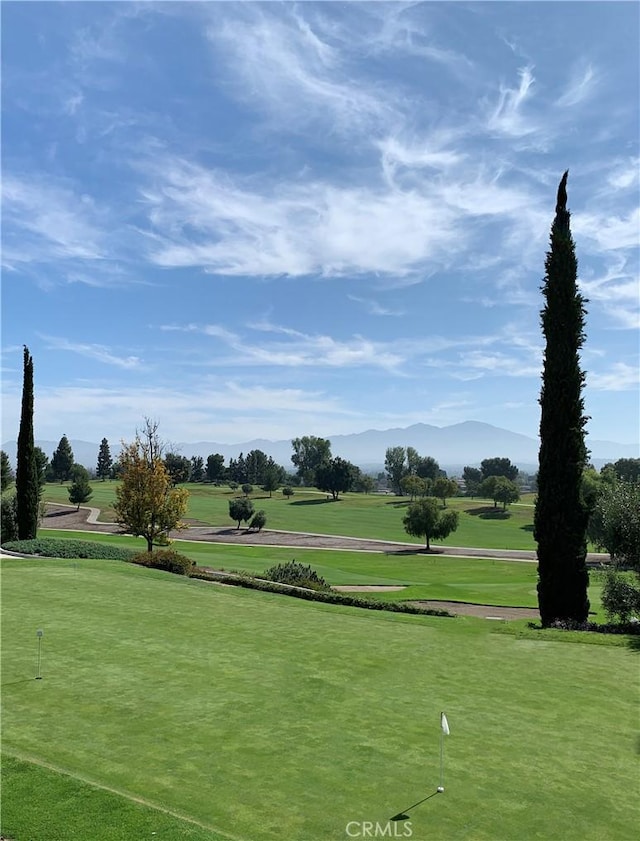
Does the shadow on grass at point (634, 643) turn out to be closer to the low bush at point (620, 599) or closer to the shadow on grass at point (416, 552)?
the low bush at point (620, 599)

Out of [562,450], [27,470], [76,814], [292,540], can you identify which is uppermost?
[562,450]

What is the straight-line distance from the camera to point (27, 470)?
1629 inches

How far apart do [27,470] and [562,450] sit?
3487 centimetres

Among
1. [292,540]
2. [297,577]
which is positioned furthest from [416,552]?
[297,577]

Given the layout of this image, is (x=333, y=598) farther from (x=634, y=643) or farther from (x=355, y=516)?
(x=355, y=516)

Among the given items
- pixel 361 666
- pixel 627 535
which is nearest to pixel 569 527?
pixel 627 535

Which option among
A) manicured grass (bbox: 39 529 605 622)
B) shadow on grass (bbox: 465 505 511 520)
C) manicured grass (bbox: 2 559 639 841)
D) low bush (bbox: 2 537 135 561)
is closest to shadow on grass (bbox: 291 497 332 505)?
shadow on grass (bbox: 465 505 511 520)

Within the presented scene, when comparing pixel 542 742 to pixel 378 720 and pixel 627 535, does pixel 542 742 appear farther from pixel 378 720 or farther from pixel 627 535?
pixel 627 535

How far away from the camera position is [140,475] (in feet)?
131

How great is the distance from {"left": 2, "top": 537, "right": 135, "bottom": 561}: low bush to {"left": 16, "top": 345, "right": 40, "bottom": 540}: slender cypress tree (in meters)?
5.50

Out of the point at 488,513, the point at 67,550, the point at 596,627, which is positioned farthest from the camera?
the point at 488,513

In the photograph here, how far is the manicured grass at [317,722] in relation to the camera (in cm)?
794

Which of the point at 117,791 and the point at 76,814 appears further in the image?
the point at 117,791

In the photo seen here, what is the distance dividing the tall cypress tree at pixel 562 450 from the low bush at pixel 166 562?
18.1 metres
